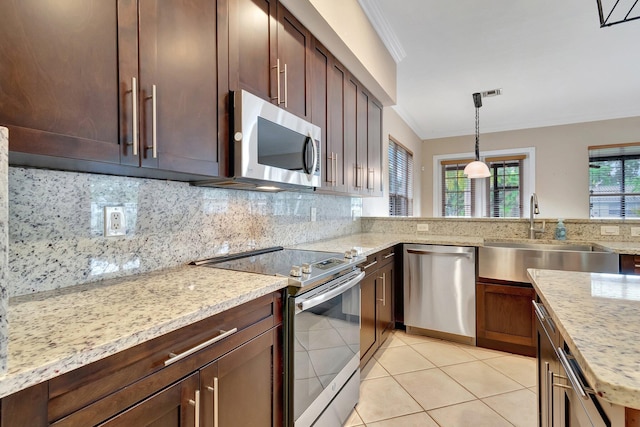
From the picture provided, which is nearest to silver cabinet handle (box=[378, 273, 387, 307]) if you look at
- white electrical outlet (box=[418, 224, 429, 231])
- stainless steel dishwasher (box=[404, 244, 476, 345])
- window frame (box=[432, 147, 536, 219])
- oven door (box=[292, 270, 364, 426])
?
stainless steel dishwasher (box=[404, 244, 476, 345])

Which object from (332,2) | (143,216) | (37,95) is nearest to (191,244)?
(143,216)

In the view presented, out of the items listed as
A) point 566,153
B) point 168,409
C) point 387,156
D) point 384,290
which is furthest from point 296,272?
point 566,153

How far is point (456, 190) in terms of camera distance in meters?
5.89

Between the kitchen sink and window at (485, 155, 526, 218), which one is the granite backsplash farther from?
window at (485, 155, 526, 218)

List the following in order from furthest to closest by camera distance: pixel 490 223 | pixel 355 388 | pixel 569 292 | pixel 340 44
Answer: pixel 490 223 < pixel 340 44 < pixel 355 388 < pixel 569 292

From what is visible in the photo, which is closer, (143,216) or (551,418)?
(551,418)

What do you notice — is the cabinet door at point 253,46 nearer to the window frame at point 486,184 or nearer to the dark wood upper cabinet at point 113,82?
the dark wood upper cabinet at point 113,82

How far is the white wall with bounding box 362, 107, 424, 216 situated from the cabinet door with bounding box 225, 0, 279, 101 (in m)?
2.19

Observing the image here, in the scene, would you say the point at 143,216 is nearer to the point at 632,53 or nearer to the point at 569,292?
the point at 569,292

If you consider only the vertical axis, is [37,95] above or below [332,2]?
below

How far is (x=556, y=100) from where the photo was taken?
167 inches

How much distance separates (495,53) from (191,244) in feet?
10.7

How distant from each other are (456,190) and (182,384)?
5.97 meters

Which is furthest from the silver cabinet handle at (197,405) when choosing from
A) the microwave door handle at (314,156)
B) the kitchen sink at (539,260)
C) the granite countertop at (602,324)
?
the kitchen sink at (539,260)
